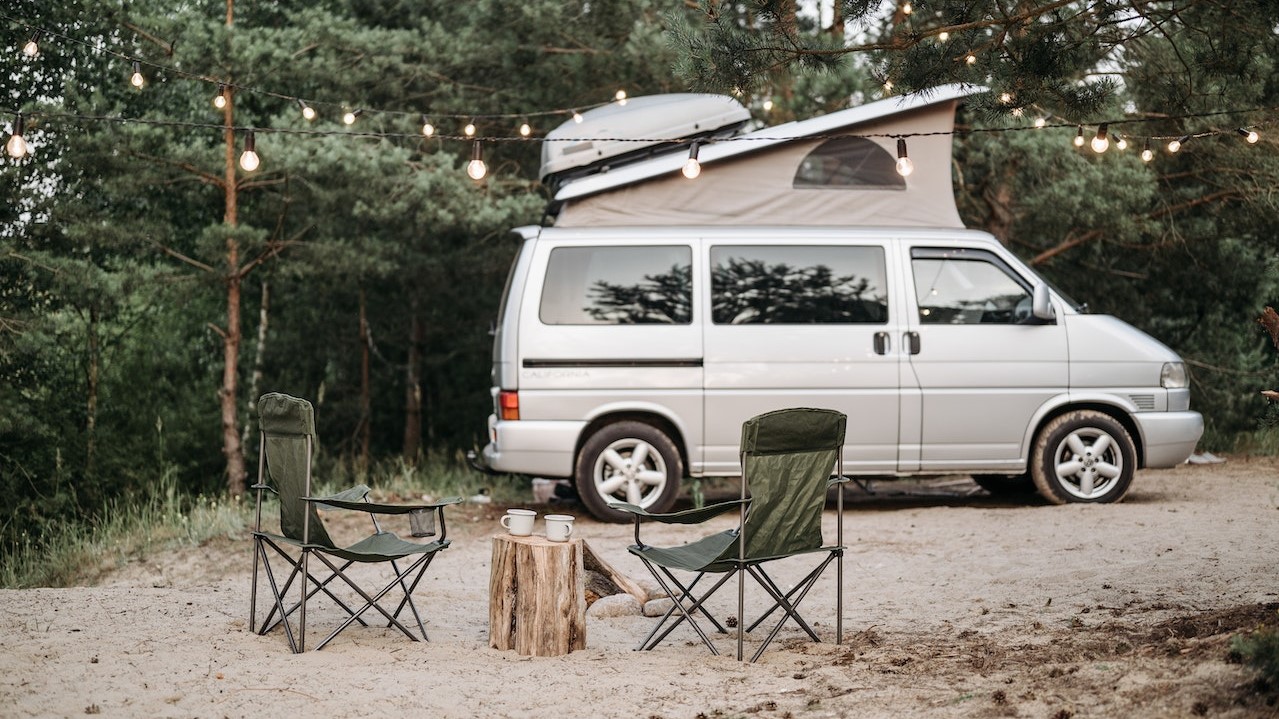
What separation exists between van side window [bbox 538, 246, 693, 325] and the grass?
2.03m

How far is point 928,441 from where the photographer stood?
8531 mm

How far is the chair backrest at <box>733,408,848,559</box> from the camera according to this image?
193 inches

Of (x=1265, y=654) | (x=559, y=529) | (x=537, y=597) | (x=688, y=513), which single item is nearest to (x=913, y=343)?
(x=688, y=513)

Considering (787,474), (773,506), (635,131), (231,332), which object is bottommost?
(773,506)

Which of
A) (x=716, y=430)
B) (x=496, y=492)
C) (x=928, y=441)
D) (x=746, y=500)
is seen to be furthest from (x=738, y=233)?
(x=746, y=500)

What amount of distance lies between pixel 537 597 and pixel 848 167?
4847 millimetres

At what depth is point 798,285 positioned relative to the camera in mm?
8539

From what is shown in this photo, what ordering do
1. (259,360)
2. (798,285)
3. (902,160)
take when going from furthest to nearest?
(259,360)
(798,285)
(902,160)

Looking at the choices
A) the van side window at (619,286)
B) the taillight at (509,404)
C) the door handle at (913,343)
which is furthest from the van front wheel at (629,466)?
the door handle at (913,343)

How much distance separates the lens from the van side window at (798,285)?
27.9 feet

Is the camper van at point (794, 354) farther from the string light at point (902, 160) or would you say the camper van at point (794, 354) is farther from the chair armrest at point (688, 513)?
the chair armrest at point (688, 513)

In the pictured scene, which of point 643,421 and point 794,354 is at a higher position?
point 794,354

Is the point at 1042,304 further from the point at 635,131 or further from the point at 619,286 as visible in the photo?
the point at 635,131

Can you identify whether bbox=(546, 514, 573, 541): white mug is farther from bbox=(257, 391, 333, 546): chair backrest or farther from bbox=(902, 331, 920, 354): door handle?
bbox=(902, 331, 920, 354): door handle
